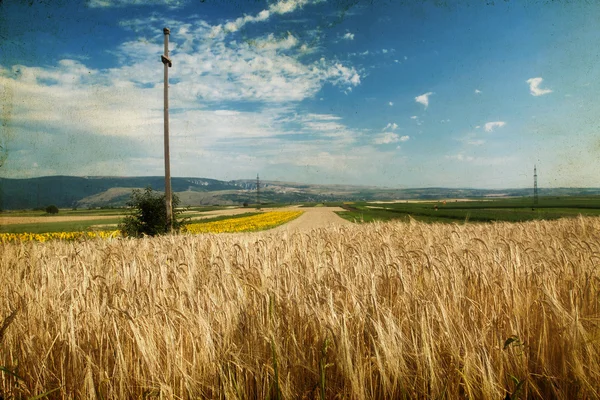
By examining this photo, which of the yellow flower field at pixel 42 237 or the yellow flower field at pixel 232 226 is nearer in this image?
the yellow flower field at pixel 42 237

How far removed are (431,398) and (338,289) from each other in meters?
1.34

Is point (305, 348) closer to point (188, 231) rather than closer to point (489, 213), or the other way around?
point (188, 231)

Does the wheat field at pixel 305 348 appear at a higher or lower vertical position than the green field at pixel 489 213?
higher

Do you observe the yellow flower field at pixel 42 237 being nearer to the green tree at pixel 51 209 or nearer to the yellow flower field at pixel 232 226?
the yellow flower field at pixel 232 226

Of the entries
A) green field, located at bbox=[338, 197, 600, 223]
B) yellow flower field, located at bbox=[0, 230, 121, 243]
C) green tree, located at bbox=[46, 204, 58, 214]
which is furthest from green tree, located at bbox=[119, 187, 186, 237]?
green tree, located at bbox=[46, 204, 58, 214]

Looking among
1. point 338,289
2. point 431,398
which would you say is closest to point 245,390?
point 431,398

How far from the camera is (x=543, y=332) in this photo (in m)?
2.19

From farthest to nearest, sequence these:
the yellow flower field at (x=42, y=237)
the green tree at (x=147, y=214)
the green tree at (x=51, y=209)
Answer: the green tree at (x=51, y=209), the green tree at (x=147, y=214), the yellow flower field at (x=42, y=237)

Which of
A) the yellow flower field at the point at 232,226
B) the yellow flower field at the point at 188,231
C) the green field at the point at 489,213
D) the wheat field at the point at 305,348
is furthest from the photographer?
the green field at the point at 489,213

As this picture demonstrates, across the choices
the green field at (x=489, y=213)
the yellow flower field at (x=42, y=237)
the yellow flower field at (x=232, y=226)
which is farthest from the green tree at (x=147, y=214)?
the green field at (x=489, y=213)

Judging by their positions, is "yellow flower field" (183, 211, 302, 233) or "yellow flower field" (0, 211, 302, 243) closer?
"yellow flower field" (0, 211, 302, 243)

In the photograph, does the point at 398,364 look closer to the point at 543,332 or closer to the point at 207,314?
the point at 543,332

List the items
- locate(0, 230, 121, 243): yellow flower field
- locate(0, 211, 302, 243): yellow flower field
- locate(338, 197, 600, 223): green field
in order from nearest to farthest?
locate(0, 230, 121, 243): yellow flower field, locate(0, 211, 302, 243): yellow flower field, locate(338, 197, 600, 223): green field

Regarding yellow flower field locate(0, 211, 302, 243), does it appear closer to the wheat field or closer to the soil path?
the soil path
